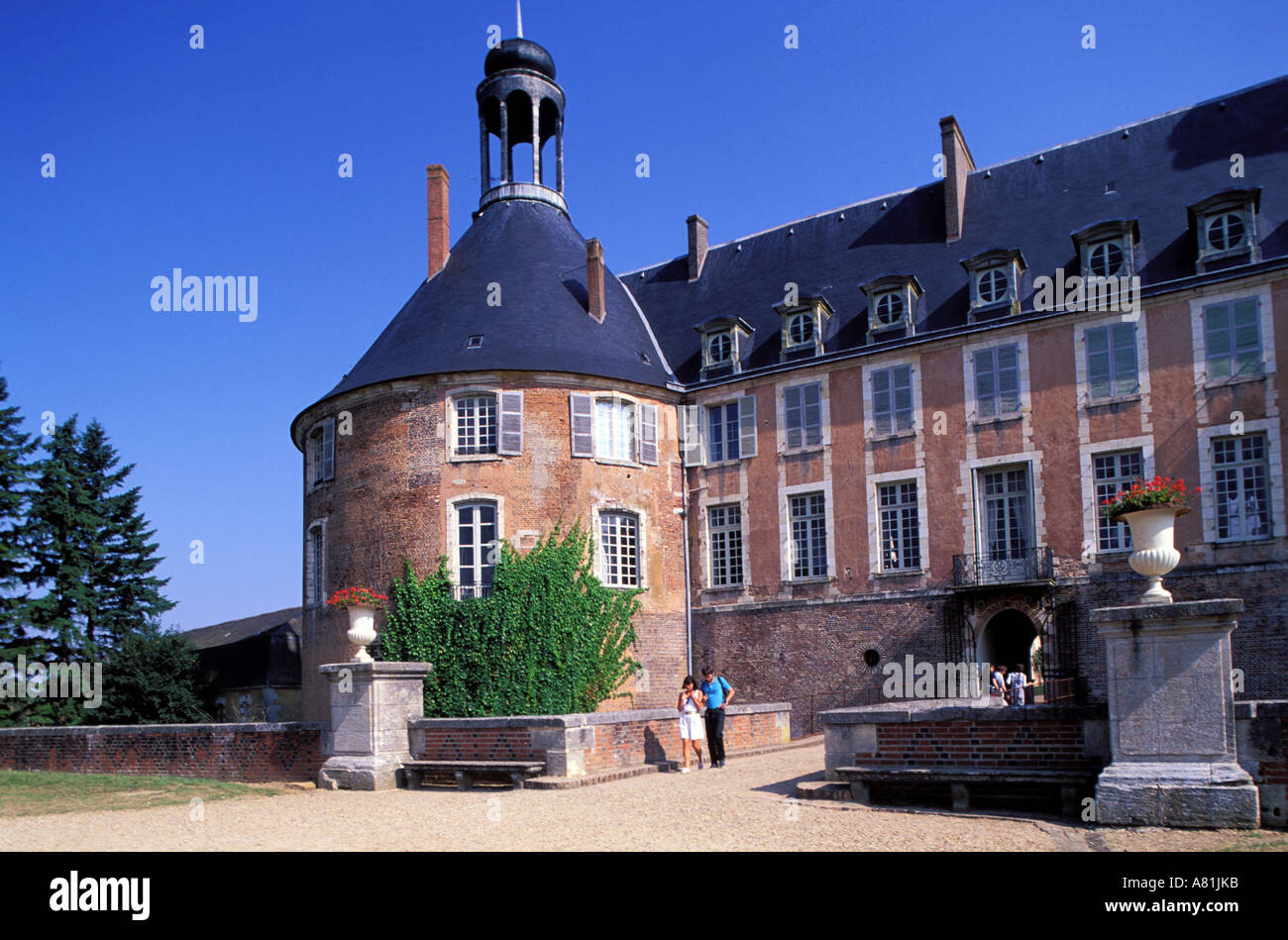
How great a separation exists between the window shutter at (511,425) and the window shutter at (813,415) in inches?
239

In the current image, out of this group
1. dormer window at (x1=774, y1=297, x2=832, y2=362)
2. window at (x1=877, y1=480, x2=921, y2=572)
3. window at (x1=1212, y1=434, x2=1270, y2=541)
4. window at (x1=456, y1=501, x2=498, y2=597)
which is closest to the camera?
window at (x1=1212, y1=434, x2=1270, y2=541)

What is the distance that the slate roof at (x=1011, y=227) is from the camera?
21406mm

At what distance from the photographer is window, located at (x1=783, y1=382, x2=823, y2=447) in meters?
23.8

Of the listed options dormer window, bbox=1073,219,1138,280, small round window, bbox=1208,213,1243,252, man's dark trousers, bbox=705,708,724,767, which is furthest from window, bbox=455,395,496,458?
small round window, bbox=1208,213,1243,252

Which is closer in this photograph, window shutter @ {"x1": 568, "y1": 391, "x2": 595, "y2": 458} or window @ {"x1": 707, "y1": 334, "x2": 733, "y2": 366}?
window shutter @ {"x1": 568, "y1": 391, "x2": 595, "y2": 458}

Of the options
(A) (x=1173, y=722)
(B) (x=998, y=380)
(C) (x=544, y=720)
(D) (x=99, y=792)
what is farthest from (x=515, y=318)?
(A) (x=1173, y=722)

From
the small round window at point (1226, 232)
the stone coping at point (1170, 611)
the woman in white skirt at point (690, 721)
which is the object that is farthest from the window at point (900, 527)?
the stone coping at point (1170, 611)

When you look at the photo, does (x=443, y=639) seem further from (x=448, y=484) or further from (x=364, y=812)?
(x=364, y=812)

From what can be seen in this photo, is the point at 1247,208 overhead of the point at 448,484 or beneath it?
overhead

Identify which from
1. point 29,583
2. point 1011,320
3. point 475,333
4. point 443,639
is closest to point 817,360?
point 1011,320

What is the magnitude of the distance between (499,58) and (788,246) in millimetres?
8714

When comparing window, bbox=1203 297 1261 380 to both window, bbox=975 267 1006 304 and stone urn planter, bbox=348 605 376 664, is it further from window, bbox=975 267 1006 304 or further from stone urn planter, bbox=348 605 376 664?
stone urn planter, bbox=348 605 376 664

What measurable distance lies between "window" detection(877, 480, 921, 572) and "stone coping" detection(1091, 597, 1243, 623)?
12.9 metres

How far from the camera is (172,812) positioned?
11922 millimetres
